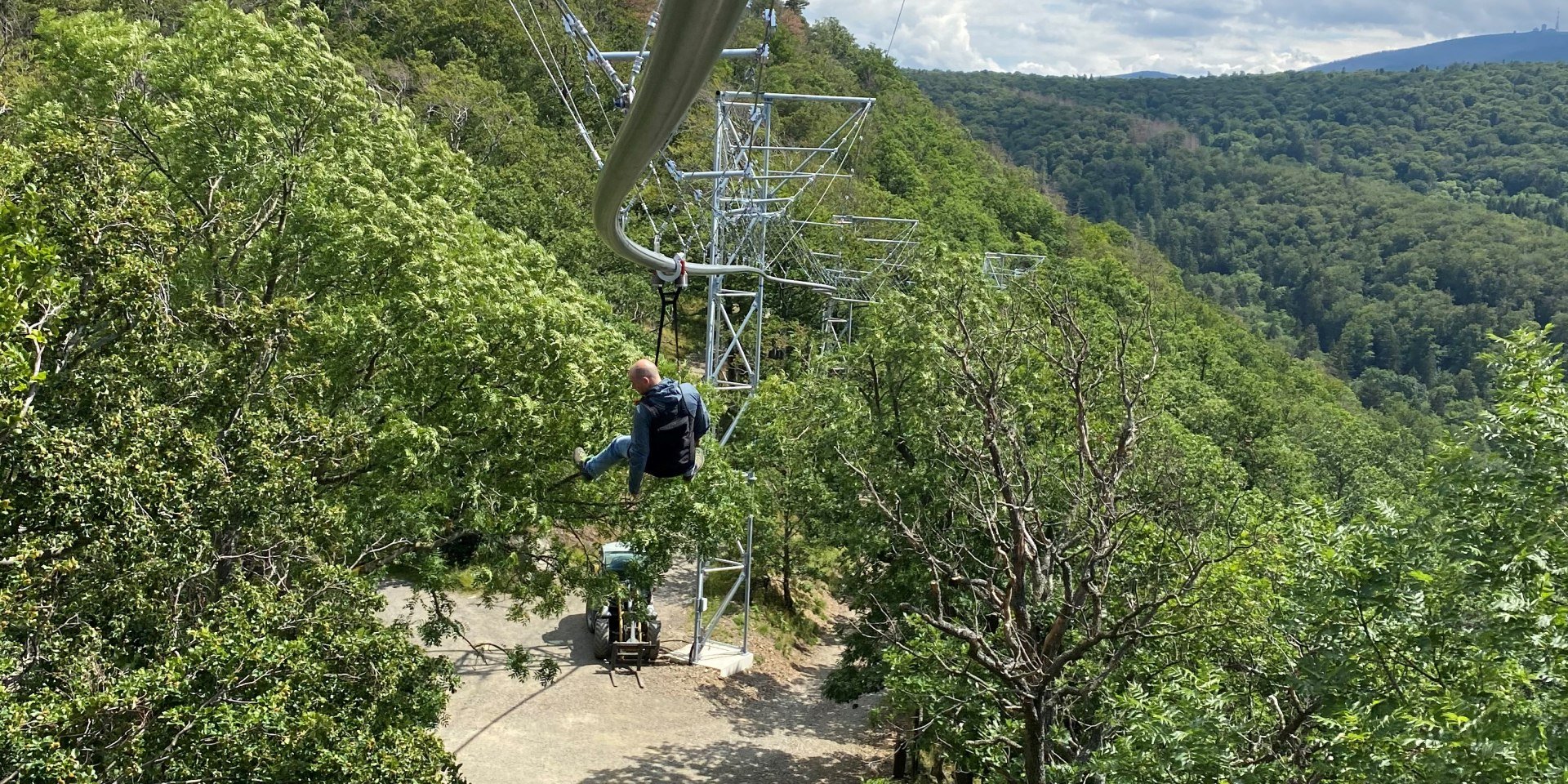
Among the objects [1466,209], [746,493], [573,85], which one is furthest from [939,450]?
[1466,209]

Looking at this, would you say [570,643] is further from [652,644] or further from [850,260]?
[850,260]

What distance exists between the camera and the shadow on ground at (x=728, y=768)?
1875 cm

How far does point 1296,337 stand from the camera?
163m

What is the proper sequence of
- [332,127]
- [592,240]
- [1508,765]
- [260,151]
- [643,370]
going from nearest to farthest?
1. [1508,765]
2. [643,370]
3. [260,151]
4. [332,127]
5. [592,240]

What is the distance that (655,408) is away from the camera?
7473 mm

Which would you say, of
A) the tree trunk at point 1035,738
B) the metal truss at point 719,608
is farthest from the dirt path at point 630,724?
the tree trunk at point 1035,738

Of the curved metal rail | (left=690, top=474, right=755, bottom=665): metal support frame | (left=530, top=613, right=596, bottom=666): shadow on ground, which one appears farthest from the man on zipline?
(left=530, top=613, right=596, bottom=666): shadow on ground

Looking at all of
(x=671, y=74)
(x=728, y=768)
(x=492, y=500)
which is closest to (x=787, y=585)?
(x=728, y=768)

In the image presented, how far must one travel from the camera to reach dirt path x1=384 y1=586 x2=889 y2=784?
61.2 feet

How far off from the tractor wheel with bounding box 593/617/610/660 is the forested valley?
317 cm

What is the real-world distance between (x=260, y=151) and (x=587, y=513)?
6.72 meters

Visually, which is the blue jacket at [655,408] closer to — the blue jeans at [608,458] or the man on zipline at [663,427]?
the man on zipline at [663,427]

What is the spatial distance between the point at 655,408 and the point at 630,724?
14.7 m

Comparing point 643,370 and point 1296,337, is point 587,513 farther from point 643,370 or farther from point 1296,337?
point 1296,337
